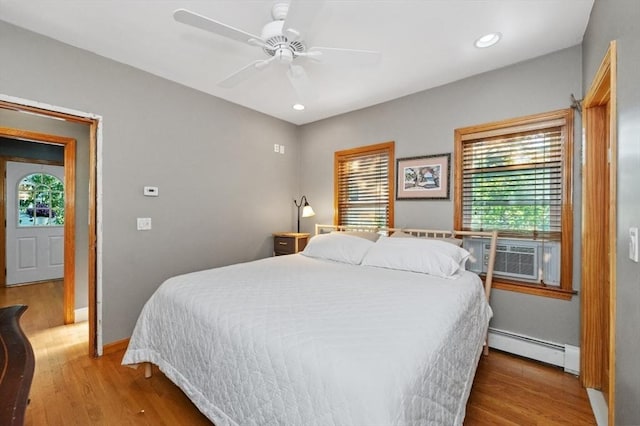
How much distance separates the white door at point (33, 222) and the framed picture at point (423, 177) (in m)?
5.90

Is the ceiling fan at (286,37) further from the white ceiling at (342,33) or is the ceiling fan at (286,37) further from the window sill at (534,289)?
the window sill at (534,289)

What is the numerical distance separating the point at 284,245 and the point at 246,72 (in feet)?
7.61

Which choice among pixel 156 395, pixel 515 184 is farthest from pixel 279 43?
pixel 156 395

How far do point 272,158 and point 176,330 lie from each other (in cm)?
269

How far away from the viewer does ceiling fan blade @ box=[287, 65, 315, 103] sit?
209 cm

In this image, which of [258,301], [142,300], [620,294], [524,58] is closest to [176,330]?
[258,301]

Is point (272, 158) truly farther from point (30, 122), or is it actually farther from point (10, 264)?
point (10, 264)

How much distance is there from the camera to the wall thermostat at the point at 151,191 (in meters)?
2.78

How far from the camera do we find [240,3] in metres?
1.81

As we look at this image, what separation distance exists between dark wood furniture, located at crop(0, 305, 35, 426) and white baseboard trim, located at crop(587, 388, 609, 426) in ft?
8.64

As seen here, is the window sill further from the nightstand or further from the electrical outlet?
the electrical outlet

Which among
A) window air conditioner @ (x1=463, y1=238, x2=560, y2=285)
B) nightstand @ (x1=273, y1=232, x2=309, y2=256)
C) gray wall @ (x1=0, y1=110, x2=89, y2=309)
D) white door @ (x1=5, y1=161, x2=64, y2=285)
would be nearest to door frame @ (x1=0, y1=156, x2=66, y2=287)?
white door @ (x1=5, y1=161, x2=64, y2=285)

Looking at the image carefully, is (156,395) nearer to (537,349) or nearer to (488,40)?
(537,349)

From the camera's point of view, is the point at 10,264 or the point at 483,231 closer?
the point at 483,231
